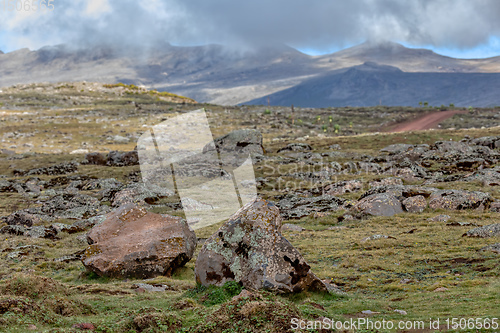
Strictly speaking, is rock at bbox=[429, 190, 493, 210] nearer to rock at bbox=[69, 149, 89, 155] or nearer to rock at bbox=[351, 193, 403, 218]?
rock at bbox=[351, 193, 403, 218]

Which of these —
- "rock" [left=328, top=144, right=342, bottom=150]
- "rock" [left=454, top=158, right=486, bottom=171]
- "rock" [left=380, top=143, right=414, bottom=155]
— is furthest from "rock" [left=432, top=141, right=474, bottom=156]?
"rock" [left=328, top=144, right=342, bottom=150]

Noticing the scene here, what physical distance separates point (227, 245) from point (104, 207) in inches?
1070

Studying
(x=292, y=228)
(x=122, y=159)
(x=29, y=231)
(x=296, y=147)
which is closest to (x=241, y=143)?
(x=296, y=147)

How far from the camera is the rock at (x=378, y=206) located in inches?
1288

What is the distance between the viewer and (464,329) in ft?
33.0

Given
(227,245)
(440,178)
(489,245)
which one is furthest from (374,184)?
(227,245)

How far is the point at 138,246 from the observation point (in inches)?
779

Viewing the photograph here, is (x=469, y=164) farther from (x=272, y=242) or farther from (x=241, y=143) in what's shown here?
(x=272, y=242)

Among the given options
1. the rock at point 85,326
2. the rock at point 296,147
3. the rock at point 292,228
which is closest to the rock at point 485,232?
the rock at point 292,228

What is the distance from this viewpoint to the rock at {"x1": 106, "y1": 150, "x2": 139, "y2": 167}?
6253 cm

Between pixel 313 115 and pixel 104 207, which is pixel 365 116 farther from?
pixel 104 207

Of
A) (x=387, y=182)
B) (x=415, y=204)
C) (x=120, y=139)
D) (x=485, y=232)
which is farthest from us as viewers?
(x=120, y=139)

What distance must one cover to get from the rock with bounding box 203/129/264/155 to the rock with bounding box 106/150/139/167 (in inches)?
404

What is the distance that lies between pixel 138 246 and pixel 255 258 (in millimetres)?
7682
